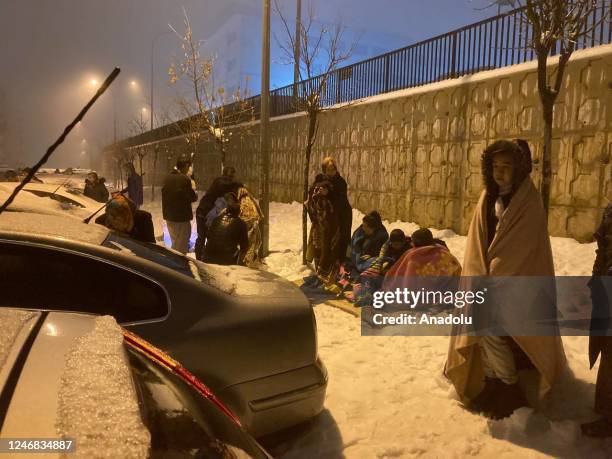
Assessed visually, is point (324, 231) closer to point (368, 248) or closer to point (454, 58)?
point (368, 248)

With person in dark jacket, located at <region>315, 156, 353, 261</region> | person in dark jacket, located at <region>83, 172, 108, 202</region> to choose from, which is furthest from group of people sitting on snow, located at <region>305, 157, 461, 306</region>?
person in dark jacket, located at <region>83, 172, 108, 202</region>

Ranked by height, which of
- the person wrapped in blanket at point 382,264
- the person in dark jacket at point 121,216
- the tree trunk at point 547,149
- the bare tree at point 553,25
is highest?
the bare tree at point 553,25

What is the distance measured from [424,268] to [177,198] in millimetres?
3769

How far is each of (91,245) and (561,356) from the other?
128 inches

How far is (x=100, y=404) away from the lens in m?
1.03

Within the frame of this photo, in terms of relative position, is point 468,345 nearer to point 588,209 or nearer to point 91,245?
point 91,245

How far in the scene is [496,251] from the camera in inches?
135

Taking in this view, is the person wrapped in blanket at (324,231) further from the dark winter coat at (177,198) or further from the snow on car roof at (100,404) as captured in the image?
the snow on car roof at (100,404)

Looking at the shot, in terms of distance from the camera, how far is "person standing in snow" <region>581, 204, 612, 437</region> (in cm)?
321

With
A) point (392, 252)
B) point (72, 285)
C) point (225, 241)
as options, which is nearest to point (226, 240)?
point (225, 241)

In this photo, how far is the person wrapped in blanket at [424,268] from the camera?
583 centimetres

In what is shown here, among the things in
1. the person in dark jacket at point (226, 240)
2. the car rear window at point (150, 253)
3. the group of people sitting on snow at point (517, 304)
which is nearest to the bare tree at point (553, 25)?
the group of people sitting on snow at point (517, 304)

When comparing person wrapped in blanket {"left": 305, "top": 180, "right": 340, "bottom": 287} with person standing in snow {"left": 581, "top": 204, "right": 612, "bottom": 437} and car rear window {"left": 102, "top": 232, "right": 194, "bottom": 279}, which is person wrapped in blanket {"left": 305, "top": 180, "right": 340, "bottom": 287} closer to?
car rear window {"left": 102, "top": 232, "right": 194, "bottom": 279}

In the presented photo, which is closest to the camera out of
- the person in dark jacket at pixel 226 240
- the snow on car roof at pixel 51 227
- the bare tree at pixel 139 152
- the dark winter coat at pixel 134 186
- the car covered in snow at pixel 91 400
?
the car covered in snow at pixel 91 400
